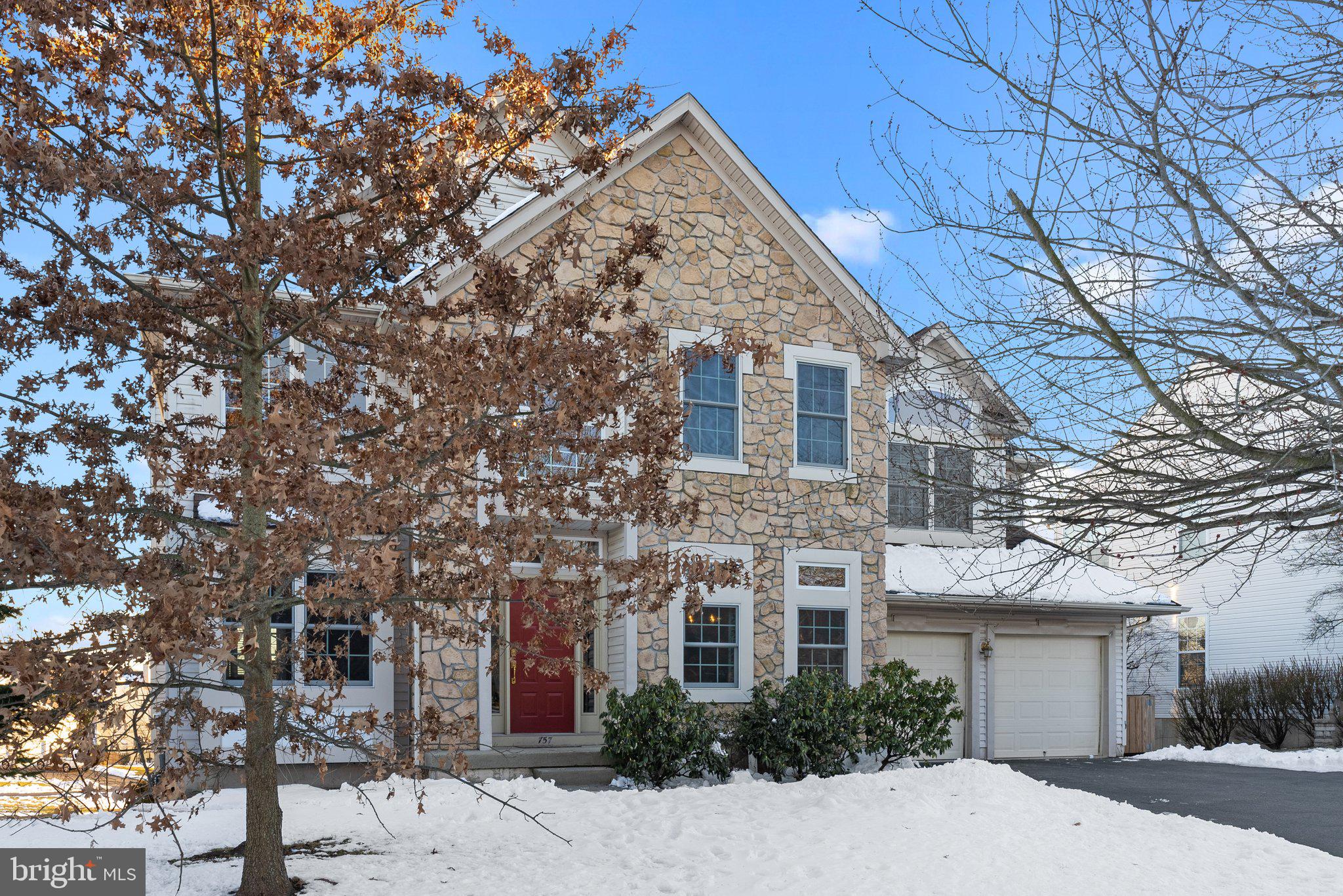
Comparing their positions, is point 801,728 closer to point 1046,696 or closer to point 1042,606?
point 1042,606

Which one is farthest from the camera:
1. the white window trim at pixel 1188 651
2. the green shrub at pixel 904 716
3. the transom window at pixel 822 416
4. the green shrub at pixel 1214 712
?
the white window trim at pixel 1188 651

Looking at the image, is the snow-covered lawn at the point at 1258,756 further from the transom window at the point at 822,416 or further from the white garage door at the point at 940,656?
the transom window at the point at 822,416

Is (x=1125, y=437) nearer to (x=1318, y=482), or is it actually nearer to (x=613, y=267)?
(x=1318, y=482)

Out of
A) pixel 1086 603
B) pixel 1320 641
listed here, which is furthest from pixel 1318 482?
pixel 1320 641

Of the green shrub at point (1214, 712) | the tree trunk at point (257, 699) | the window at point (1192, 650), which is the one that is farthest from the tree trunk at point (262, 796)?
the window at point (1192, 650)

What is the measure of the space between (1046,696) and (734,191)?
10.9 meters

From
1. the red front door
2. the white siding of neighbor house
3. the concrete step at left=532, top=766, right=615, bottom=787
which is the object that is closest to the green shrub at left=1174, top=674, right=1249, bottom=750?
the white siding of neighbor house

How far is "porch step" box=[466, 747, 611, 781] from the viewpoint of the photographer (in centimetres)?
1320

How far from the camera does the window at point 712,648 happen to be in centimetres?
1465

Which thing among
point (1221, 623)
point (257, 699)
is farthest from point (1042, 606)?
point (257, 699)

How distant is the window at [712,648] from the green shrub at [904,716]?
1760 mm

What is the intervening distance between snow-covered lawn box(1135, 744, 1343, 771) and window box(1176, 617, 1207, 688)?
235 inches

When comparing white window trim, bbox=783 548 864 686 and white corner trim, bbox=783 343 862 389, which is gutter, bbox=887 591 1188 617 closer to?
white window trim, bbox=783 548 864 686

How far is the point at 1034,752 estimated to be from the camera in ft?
65.0
